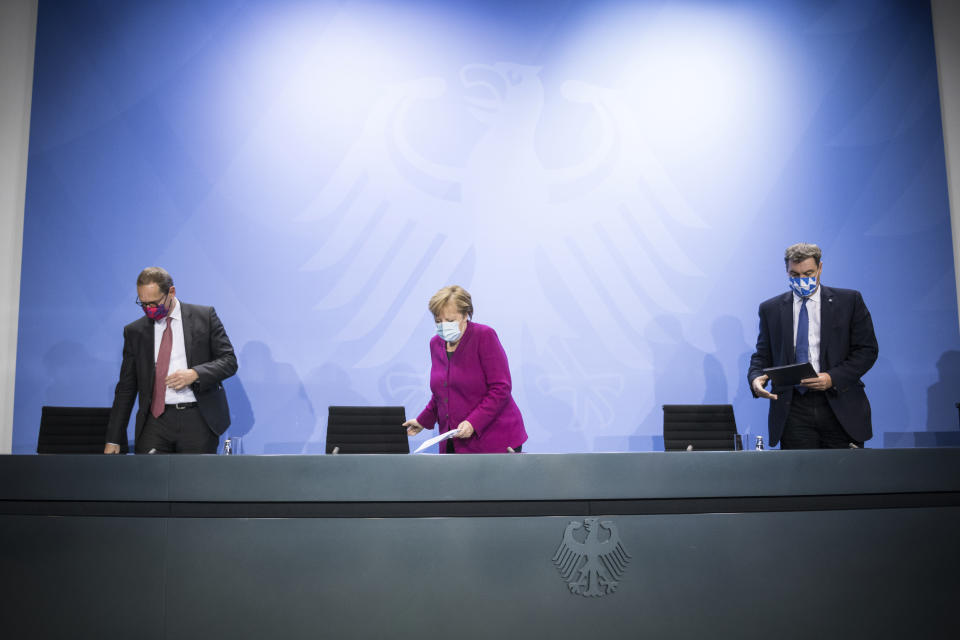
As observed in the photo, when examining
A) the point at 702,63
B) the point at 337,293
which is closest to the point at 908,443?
the point at 702,63

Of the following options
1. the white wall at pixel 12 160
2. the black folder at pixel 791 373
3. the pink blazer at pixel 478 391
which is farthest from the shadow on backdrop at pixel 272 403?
the black folder at pixel 791 373

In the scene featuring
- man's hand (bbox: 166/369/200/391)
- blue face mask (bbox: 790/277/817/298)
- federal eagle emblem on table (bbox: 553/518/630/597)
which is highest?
blue face mask (bbox: 790/277/817/298)

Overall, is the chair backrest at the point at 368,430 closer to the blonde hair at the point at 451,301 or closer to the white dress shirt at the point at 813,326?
the blonde hair at the point at 451,301

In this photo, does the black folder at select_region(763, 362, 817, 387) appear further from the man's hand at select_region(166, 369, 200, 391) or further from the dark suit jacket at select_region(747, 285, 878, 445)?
the man's hand at select_region(166, 369, 200, 391)

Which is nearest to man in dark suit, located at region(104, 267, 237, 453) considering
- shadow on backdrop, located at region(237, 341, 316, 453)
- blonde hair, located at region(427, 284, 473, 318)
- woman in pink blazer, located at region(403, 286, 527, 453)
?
shadow on backdrop, located at region(237, 341, 316, 453)

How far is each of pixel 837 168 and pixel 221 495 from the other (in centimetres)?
427

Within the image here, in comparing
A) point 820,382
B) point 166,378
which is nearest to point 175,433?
point 166,378

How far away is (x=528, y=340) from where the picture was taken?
165 inches

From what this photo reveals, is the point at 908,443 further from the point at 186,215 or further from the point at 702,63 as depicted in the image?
the point at 186,215

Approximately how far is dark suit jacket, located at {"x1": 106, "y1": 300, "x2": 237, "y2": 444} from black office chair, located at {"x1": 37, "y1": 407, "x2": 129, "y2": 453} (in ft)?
0.29

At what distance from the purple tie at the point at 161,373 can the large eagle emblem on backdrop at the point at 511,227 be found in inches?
43.5

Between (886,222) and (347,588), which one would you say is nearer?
(347,588)

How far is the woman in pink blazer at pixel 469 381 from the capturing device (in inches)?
107

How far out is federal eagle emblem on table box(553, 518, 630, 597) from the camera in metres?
1.84
